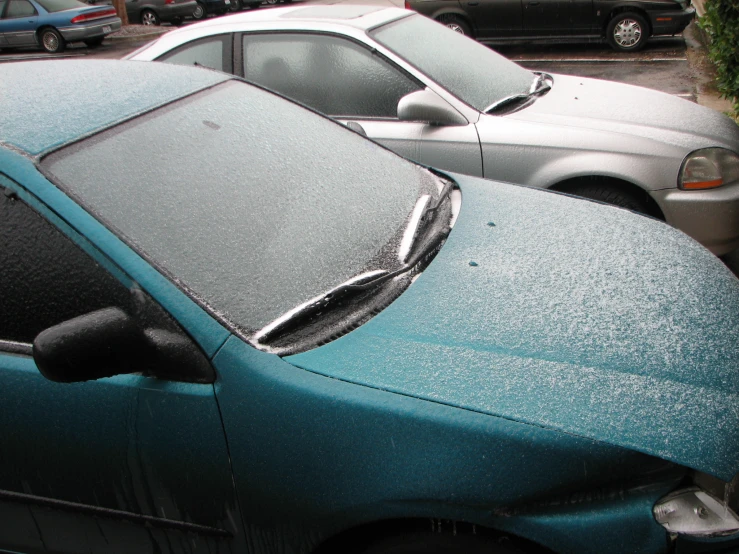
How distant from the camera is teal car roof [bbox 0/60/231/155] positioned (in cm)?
208

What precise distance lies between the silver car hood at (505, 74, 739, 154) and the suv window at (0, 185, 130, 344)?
9.85 ft

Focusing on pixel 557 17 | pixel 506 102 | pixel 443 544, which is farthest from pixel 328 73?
pixel 557 17

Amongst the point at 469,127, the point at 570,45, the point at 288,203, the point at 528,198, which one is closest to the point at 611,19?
the point at 570,45

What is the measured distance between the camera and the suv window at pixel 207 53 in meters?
4.79

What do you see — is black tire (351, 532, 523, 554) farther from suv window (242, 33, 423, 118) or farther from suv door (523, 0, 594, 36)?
suv door (523, 0, 594, 36)

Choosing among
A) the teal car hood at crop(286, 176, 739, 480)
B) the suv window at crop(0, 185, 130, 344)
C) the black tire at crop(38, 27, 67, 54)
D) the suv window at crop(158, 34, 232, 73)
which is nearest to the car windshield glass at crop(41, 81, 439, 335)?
the suv window at crop(0, 185, 130, 344)

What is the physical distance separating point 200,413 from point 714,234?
10.8 feet

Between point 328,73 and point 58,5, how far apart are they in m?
16.5

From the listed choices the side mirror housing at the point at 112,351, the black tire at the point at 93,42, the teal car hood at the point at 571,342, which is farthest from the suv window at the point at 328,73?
the black tire at the point at 93,42

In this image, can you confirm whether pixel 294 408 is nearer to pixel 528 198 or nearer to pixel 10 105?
pixel 10 105

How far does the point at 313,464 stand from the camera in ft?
5.67

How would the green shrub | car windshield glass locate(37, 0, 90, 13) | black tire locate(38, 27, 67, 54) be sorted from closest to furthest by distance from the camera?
1. the green shrub
2. car windshield glass locate(37, 0, 90, 13)
3. black tire locate(38, 27, 67, 54)

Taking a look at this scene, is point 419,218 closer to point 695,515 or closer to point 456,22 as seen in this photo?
point 695,515

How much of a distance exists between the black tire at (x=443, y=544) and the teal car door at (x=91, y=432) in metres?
0.41
